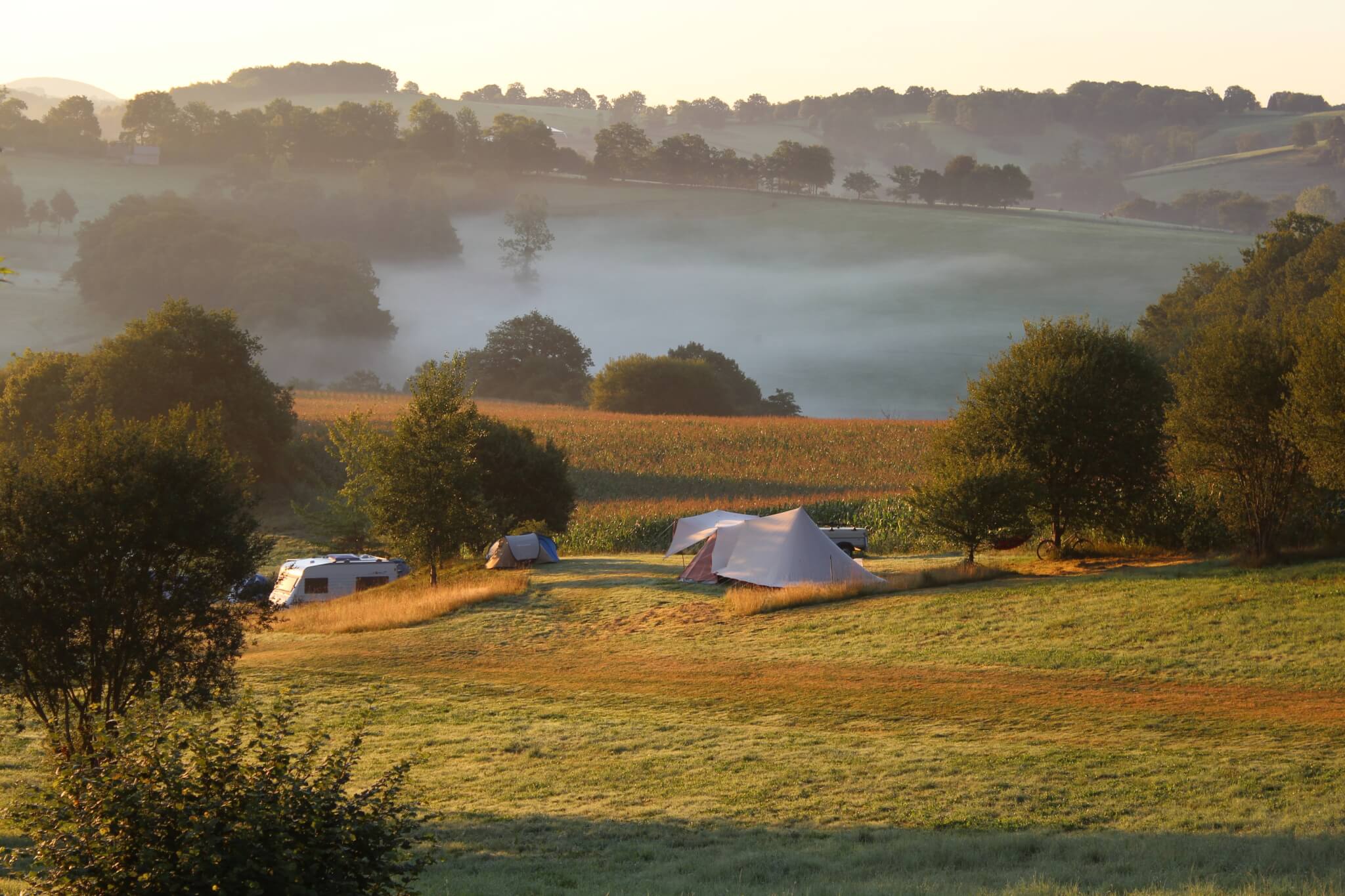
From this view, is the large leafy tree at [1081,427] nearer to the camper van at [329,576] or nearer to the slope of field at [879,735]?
the slope of field at [879,735]

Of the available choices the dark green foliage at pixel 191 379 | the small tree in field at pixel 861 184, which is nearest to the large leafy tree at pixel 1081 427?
the dark green foliage at pixel 191 379

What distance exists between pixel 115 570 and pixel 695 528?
977 inches

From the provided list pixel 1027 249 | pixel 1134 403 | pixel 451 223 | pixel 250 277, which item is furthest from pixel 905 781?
pixel 451 223

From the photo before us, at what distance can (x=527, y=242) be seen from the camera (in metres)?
165

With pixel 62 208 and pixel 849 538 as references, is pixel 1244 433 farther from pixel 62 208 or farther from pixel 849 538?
pixel 62 208

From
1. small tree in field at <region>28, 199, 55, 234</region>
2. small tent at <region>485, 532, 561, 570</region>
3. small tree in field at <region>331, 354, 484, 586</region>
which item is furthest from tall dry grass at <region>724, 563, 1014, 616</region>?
small tree in field at <region>28, 199, 55, 234</region>

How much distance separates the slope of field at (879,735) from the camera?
1141cm

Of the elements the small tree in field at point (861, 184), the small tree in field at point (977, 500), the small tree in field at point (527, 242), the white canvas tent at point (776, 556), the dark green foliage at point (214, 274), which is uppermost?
the small tree in field at point (861, 184)

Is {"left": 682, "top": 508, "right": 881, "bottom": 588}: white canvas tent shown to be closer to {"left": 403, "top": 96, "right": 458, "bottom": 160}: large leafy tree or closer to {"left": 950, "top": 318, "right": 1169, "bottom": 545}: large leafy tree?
{"left": 950, "top": 318, "right": 1169, "bottom": 545}: large leafy tree

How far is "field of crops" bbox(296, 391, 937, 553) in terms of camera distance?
1865 inches

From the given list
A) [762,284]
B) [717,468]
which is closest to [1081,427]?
[717,468]

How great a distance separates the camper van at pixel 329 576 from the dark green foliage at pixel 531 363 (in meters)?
68.2

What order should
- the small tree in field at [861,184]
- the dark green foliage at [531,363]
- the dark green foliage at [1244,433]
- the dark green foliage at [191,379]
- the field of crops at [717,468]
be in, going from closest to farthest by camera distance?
the dark green foliage at [1244,433] < the field of crops at [717,468] < the dark green foliage at [191,379] < the dark green foliage at [531,363] < the small tree in field at [861,184]

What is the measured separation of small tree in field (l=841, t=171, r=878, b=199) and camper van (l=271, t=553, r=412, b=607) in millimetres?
156304
